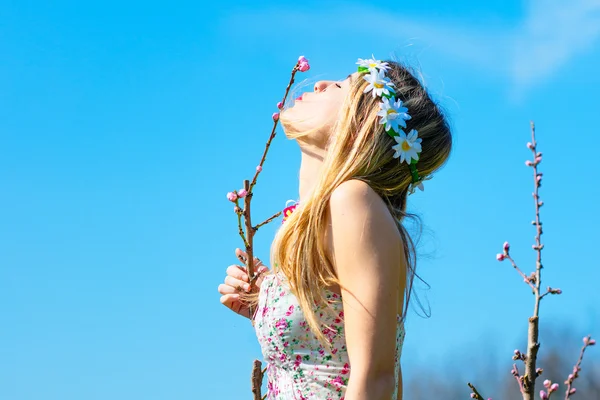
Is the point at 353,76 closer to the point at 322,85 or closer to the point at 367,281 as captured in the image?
the point at 322,85

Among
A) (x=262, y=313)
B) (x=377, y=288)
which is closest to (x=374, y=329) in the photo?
(x=377, y=288)

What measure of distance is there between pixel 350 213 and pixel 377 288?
0.71 ft

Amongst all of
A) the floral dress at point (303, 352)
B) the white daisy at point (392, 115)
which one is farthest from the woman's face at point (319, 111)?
the floral dress at point (303, 352)

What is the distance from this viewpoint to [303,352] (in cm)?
232

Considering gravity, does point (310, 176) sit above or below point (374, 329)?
above

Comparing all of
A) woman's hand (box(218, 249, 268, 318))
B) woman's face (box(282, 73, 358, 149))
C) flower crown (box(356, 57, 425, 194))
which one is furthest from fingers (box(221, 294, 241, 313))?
flower crown (box(356, 57, 425, 194))

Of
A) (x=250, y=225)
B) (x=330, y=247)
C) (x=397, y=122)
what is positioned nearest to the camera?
(x=330, y=247)

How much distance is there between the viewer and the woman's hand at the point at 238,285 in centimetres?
286

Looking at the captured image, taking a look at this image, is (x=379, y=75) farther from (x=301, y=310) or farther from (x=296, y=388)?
(x=296, y=388)

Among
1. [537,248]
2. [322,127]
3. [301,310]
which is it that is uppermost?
[322,127]

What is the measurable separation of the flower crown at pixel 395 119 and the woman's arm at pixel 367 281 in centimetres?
28

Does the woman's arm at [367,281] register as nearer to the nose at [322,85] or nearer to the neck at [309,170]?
the neck at [309,170]

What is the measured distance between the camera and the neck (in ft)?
8.32

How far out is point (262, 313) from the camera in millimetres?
2463
